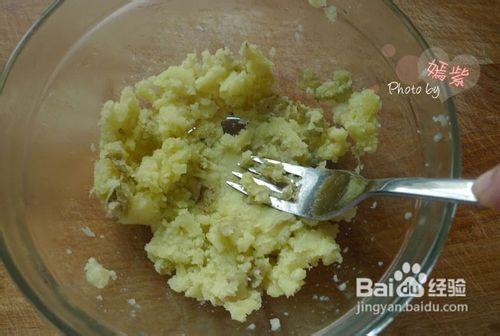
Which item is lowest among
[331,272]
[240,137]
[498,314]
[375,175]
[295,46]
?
[498,314]

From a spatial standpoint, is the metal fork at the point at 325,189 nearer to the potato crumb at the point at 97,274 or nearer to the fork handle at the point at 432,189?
the fork handle at the point at 432,189

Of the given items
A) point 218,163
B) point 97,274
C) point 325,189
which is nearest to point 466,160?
point 325,189

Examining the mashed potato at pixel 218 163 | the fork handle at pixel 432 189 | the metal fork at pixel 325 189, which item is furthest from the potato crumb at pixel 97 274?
the fork handle at pixel 432 189

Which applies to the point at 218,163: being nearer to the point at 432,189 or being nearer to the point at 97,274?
the point at 97,274

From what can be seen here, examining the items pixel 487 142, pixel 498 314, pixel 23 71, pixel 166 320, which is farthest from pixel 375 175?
pixel 23 71

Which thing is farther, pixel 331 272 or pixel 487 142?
pixel 487 142

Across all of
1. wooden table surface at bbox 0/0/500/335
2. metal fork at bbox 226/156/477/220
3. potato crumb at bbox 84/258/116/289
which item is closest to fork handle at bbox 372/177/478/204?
metal fork at bbox 226/156/477/220

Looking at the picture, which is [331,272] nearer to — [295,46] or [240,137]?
[240,137]
